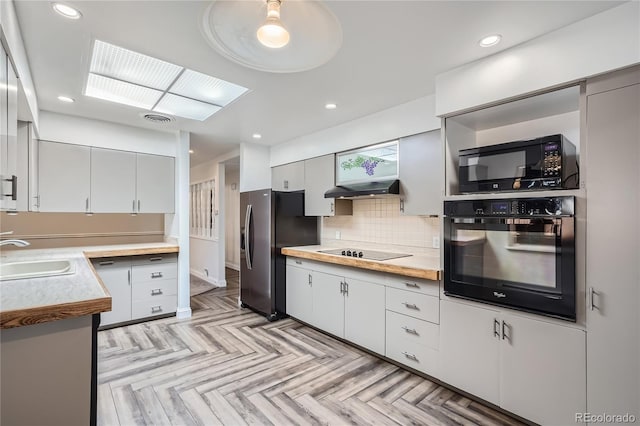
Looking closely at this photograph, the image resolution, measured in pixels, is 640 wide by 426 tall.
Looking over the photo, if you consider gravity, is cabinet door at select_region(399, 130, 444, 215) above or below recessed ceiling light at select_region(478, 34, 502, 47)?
below

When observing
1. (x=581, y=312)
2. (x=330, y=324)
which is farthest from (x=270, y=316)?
(x=581, y=312)

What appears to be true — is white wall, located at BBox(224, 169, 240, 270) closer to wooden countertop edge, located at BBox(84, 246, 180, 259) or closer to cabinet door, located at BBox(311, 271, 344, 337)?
wooden countertop edge, located at BBox(84, 246, 180, 259)

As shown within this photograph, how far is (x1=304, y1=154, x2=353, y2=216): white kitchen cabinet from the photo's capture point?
3814mm

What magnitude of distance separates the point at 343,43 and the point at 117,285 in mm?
3633

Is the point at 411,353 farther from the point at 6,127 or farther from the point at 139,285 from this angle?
the point at 139,285

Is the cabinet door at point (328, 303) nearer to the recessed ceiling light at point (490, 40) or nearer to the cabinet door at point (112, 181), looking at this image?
the recessed ceiling light at point (490, 40)

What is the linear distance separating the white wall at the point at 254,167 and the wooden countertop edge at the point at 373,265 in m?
1.38

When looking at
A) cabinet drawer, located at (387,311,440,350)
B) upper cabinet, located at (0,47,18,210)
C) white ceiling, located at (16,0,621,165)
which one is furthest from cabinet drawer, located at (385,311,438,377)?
upper cabinet, located at (0,47,18,210)

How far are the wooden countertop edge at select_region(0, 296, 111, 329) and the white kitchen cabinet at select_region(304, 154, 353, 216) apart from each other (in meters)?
2.67

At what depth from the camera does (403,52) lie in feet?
6.88

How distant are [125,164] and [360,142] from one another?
291 centimetres

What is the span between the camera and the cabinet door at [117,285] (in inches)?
143

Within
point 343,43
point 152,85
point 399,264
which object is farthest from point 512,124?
point 152,85

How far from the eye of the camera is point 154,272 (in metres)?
3.96
